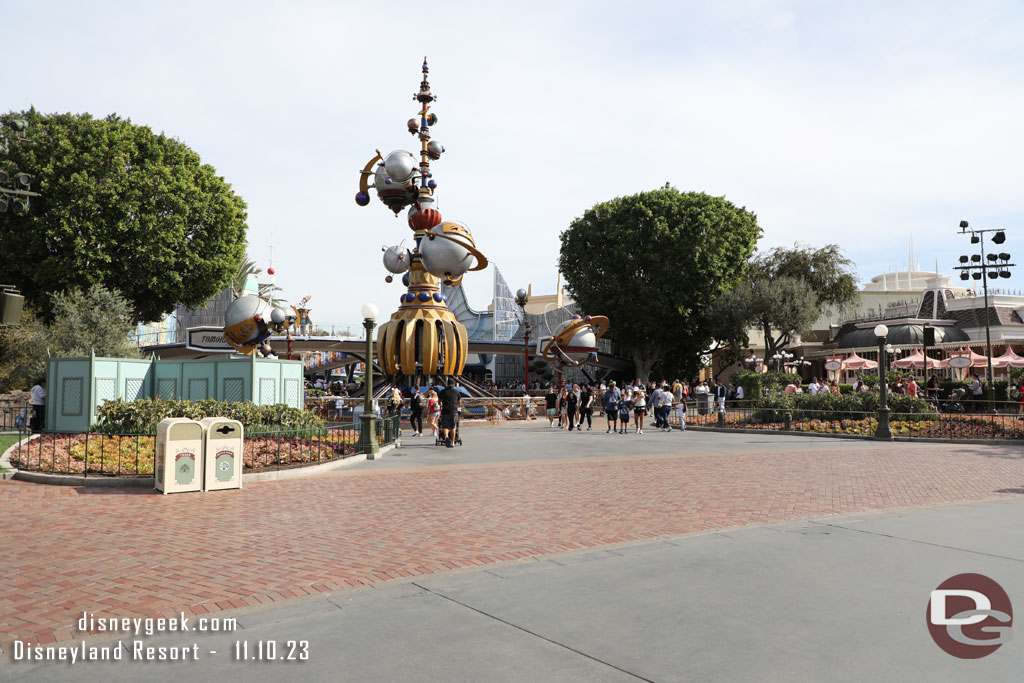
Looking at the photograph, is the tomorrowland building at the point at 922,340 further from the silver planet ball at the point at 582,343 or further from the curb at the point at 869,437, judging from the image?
the curb at the point at 869,437

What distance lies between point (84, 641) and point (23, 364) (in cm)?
2746

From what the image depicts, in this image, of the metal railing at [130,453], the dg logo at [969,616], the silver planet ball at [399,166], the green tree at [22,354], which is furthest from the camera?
the silver planet ball at [399,166]

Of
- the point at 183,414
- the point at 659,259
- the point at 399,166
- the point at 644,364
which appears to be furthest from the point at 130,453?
the point at 644,364

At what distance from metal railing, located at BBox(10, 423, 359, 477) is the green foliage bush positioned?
108 cm

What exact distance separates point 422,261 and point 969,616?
2497 cm

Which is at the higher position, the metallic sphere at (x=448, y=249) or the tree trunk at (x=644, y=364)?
the metallic sphere at (x=448, y=249)

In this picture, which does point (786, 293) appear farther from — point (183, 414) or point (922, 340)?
point (183, 414)

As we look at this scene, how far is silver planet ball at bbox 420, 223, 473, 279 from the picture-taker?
27.6m

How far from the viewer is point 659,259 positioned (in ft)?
144

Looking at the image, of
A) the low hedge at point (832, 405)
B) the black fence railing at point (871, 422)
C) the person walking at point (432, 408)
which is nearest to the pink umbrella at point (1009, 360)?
the black fence railing at point (871, 422)

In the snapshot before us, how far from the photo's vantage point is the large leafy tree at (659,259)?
4400 cm

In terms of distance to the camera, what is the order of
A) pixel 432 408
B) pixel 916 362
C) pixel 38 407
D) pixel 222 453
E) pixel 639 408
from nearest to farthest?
pixel 222 453 → pixel 38 407 → pixel 639 408 → pixel 432 408 → pixel 916 362

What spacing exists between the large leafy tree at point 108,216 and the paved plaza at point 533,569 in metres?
21.4

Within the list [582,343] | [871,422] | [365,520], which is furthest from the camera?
[582,343]
